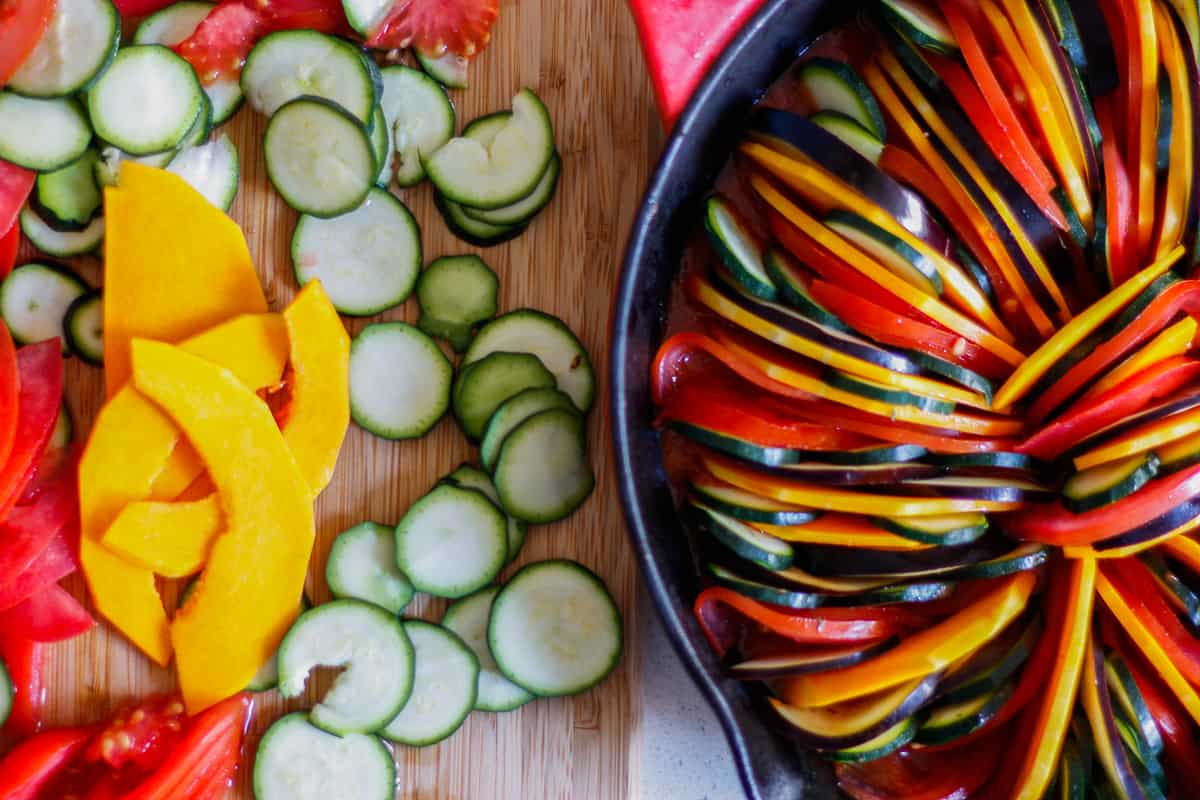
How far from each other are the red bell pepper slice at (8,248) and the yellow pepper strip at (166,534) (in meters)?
0.59

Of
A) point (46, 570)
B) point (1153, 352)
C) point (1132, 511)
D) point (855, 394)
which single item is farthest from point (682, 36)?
point (46, 570)

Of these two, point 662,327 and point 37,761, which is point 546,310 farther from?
point 37,761

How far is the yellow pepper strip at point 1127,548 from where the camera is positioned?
1724 millimetres

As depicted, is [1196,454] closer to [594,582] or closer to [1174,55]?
[1174,55]

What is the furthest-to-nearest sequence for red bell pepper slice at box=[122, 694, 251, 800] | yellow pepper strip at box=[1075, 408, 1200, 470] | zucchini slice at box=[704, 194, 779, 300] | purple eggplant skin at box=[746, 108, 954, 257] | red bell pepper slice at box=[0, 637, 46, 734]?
1. red bell pepper slice at box=[0, 637, 46, 734]
2. red bell pepper slice at box=[122, 694, 251, 800]
3. zucchini slice at box=[704, 194, 779, 300]
4. purple eggplant skin at box=[746, 108, 954, 257]
5. yellow pepper strip at box=[1075, 408, 1200, 470]

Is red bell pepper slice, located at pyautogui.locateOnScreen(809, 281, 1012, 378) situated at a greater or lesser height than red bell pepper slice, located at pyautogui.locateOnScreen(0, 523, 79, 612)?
greater

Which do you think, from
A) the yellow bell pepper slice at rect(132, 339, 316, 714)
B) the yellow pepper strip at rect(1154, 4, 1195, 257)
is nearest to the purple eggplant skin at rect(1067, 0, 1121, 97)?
the yellow pepper strip at rect(1154, 4, 1195, 257)

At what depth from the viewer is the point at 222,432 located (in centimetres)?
209

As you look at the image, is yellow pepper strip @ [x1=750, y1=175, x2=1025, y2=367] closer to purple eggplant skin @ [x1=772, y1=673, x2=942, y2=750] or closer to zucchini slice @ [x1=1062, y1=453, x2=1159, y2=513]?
zucchini slice @ [x1=1062, y1=453, x2=1159, y2=513]

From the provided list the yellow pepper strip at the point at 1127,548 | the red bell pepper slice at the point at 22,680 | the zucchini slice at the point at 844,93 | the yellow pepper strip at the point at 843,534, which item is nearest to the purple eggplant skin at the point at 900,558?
the yellow pepper strip at the point at 843,534

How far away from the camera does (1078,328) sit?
1786mm

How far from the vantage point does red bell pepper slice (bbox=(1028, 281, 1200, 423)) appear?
175 cm

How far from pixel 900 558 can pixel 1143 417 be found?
45 cm

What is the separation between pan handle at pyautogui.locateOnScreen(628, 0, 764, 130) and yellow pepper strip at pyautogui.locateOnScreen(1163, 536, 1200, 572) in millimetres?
1116
